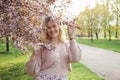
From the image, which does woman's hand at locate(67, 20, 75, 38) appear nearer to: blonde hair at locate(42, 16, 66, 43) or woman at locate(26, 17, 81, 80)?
woman at locate(26, 17, 81, 80)

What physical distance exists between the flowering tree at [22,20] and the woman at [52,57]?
0.12m

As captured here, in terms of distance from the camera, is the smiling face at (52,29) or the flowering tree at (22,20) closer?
the flowering tree at (22,20)

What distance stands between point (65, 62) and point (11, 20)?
83cm

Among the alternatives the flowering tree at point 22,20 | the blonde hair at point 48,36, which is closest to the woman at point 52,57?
the blonde hair at point 48,36

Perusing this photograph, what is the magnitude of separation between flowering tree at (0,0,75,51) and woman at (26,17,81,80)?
0.12 m

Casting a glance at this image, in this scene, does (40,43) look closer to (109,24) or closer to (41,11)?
(41,11)

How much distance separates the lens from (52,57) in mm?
4129

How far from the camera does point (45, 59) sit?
4.13 metres

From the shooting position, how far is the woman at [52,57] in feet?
13.4

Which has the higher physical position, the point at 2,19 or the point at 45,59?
the point at 2,19

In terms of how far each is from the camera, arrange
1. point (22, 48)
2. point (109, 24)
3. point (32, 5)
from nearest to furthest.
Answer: point (22, 48) → point (32, 5) → point (109, 24)

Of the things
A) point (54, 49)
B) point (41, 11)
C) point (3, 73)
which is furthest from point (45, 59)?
point (3, 73)

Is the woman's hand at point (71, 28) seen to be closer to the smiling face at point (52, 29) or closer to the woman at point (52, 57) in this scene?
the woman at point (52, 57)

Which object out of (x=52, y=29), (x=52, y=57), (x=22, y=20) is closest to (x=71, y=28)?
(x=52, y=29)
